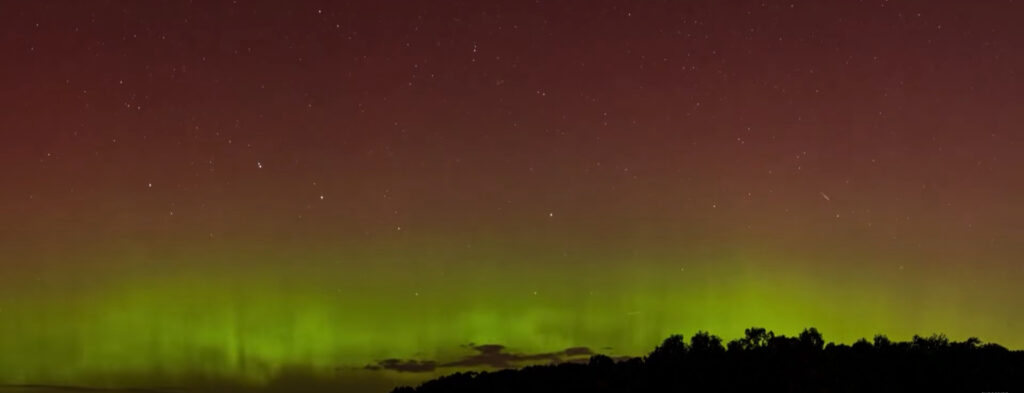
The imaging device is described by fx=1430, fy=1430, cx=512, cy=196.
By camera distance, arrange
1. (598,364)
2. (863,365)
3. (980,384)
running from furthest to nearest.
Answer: (598,364), (863,365), (980,384)

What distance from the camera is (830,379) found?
172ft

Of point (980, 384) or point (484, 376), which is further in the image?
point (484, 376)

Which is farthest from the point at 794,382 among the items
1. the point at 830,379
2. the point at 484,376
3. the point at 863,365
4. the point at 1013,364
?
the point at 484,376

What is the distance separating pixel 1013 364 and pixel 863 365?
5.55 m

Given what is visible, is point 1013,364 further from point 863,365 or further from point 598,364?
point 598,364

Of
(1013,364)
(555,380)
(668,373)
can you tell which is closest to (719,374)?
(668,373)

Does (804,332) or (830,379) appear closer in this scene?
(830,379)

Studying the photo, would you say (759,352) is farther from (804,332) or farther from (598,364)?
(598,364)

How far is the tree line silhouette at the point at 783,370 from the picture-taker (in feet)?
174

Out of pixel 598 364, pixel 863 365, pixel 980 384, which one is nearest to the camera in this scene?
pixel 980 384

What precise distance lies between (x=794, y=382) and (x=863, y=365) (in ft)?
15.8

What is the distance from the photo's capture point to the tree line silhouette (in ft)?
174

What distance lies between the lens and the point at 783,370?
54.8 meters

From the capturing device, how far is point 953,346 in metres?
57.4
